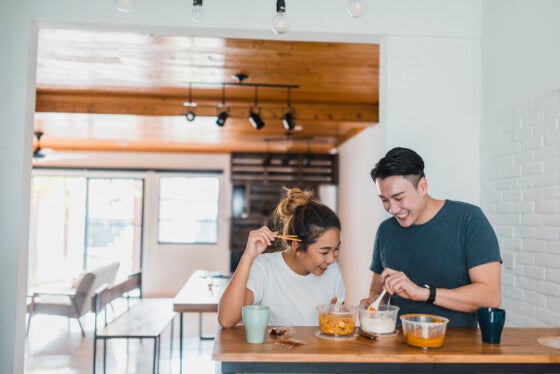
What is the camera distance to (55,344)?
19.4ft

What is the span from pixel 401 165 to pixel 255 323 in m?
0.85

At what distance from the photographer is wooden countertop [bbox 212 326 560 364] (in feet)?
5.13

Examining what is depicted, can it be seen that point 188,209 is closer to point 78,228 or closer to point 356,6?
point 78,228

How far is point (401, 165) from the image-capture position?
2.09 m

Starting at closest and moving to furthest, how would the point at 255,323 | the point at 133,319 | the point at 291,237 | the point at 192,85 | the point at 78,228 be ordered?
the point at 255,323, the point at 291,237, the point at 133,319, the point at 192,85, the point at 78,228

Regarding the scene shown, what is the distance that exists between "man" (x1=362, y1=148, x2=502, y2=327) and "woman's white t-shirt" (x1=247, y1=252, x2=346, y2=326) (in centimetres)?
22

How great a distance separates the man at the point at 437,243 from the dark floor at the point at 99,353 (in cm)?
310

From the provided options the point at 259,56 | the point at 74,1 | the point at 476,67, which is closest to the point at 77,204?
the point at 259,56

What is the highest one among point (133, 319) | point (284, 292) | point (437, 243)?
point (437, 243)

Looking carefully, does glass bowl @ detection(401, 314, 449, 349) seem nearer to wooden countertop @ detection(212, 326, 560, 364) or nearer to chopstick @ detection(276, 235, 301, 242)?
wooden countertop @ detection(212, 326, 560, 364)

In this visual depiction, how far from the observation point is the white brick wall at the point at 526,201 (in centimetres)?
233

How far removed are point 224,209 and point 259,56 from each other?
6004mm

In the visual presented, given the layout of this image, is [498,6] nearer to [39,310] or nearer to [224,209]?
[39,310]

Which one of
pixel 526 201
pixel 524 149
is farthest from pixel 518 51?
pixel 526 201
